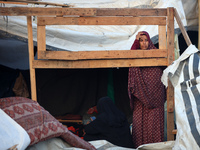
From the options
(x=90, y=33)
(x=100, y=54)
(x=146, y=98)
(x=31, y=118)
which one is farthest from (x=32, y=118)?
(x=90, y=33)

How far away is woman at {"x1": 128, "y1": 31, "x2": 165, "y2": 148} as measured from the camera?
3.92 meters

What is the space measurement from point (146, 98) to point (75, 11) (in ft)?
4.58

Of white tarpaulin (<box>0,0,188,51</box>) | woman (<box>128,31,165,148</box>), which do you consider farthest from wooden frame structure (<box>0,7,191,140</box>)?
white tarpaulin (<box>0,0,188,51</box>)

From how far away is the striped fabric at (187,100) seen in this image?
8.45 feet

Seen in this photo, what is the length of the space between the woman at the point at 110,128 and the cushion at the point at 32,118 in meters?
1.07

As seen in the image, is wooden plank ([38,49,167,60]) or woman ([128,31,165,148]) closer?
wooden plank ([38,49,167,60])

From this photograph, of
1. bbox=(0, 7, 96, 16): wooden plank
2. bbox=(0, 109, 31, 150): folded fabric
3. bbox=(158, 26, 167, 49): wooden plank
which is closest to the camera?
bbox=(0, 109, 31, 150): folded fabric

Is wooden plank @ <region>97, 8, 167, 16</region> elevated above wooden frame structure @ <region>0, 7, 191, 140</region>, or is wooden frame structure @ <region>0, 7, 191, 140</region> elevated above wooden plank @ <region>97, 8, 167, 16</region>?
wooden plank @ <region>97, 8, 167, 16</region>

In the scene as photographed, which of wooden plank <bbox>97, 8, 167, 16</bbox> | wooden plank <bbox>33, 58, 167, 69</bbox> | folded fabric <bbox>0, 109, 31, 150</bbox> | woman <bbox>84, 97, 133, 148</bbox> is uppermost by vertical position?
wooden plank <bbox>97, 8, 167, 16</bbox>

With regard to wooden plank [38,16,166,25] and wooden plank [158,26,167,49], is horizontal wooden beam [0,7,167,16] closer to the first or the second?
wooden plank [38,16,166,25]

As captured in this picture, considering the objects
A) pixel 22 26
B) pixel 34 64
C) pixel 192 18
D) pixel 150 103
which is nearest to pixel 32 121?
pixel 34 64

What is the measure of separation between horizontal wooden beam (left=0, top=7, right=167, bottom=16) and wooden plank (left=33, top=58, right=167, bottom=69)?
0.56 m

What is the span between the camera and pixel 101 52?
3.74m

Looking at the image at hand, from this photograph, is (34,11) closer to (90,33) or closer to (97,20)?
(97,20)
